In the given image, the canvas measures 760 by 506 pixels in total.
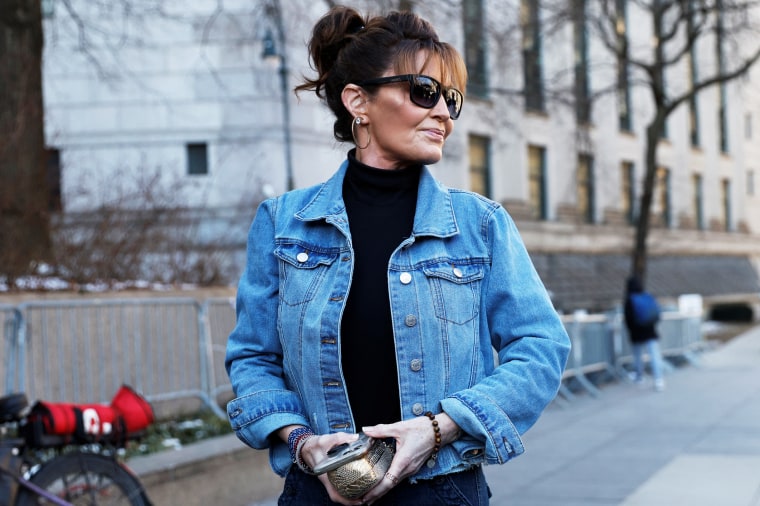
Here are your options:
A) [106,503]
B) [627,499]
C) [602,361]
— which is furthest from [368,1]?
[106,503]

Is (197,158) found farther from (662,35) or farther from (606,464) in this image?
(606,464)

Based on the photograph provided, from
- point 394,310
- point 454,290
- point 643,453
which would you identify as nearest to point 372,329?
point 394,310

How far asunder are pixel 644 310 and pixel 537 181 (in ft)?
48.4

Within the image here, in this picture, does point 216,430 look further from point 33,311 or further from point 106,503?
point 106,503

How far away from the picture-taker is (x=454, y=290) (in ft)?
8.27

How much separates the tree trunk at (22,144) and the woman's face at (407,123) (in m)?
7.31

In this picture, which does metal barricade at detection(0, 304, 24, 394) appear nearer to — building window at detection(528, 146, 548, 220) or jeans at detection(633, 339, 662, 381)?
jeans at detection(633, 339, 662, 381)

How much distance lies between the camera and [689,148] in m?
42.9

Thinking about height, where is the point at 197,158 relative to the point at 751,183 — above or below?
below

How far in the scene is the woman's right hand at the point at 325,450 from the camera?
236cm

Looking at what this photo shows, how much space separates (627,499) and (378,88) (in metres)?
5.96

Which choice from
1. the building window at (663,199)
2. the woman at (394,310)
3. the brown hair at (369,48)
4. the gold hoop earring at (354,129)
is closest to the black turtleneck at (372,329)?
the woman at (394,310)

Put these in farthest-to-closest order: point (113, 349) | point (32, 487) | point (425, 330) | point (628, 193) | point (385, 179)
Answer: point (628, 193) < point (113, 349) < point (32, 487) < point (385, 179) < point (425, 330)

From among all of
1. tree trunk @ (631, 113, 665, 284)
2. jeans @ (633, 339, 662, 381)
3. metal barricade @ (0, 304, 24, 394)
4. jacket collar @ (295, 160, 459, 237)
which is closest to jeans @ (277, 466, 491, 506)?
jacket collar @ (295, 160, 459, 237)
